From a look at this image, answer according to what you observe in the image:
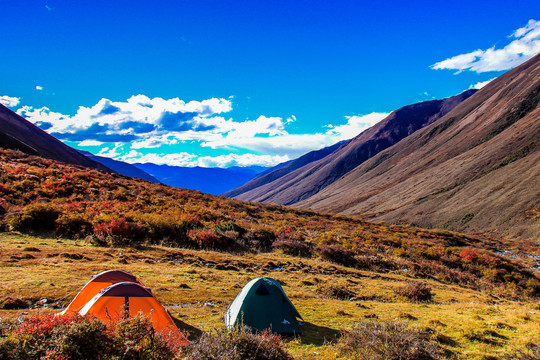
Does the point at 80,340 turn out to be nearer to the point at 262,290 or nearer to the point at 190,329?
the point at 190,329

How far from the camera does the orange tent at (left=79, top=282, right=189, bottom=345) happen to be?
28.3 feet

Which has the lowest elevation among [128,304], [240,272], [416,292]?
[416,292]

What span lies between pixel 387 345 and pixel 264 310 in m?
4.35

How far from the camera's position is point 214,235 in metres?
24.0

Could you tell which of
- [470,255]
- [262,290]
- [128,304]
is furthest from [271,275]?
[470,255]

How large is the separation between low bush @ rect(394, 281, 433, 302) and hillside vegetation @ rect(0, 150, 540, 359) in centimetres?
8

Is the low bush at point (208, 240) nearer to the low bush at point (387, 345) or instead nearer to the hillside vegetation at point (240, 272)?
the hillside vegetation at point (240, 272)

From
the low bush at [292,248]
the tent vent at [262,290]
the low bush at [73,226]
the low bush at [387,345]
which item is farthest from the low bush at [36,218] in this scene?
the low bush at [387,345]

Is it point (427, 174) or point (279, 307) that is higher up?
point (427, 174)

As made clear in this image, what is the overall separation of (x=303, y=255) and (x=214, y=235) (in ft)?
25.2

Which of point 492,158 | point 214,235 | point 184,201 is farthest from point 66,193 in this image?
point 492,158

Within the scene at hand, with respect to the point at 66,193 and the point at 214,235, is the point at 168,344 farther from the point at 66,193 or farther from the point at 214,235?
the point at 66,193

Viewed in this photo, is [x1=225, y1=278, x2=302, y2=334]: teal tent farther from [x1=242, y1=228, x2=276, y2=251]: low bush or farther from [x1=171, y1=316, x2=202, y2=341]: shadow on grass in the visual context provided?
[x1=242, y1=228, x2=276, y2=251]: low bush

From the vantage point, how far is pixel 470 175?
305 feet
